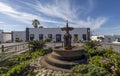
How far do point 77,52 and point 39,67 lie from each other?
265cm

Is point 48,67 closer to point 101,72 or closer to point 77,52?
point 77,52

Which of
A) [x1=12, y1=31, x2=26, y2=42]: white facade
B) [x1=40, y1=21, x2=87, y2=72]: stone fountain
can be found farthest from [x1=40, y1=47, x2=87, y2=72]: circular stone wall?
[x1=12, y1=31, x2=26, y2=42]: white facade

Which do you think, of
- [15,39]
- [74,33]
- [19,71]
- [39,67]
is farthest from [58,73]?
[15,39]

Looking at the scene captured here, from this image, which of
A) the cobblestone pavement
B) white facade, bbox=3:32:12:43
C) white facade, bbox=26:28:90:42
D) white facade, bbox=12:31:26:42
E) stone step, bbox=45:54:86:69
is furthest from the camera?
white facade, bbox=3:32:12:43

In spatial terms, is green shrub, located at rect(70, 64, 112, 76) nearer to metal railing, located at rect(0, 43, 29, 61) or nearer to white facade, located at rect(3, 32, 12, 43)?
metal railing, located at rect(0, 43, 29, 61)

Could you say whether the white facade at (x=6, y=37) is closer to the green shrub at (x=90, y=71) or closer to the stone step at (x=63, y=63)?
the stone step at (x=63, y=63)

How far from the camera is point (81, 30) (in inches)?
1828

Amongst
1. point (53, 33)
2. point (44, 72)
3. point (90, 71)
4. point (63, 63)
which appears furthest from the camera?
point (53, 33)

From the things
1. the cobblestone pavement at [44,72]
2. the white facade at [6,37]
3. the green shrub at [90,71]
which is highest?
the white facade at [6,37]

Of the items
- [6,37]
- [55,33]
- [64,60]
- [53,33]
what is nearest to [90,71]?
[64,60]

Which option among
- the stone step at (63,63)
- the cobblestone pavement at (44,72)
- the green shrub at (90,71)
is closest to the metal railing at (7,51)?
the cobblestone pavement at (44,72)

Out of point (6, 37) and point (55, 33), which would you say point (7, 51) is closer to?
point (55, 33)

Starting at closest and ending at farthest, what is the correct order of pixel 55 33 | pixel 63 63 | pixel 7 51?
pixel 63 63 → pixel 7 51 → pixel 55 33

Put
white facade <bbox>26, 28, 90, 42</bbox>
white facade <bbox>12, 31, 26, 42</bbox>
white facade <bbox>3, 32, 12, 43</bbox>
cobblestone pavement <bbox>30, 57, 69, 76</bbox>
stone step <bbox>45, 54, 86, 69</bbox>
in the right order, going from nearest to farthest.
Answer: cobblestone pavement <bbox>30, 57, 69, 76</bbox> < stone step <bbox>45, 54, 86, 69</bbox> < white facade <bbox>26, 28, 90, 42</bbox> < white facade <bbox>12, 31, 26, 42</bbox> < white facade <bbox>3, 32, 12, 43</bbox>
